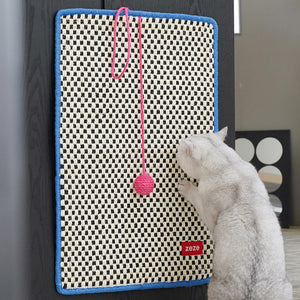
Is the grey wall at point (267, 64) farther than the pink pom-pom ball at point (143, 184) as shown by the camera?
Yes

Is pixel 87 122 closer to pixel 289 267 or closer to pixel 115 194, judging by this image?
pixel 115 194

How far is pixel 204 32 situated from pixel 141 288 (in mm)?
612

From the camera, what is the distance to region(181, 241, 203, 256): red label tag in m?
1.04

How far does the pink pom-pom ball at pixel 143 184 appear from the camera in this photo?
38.7 inches

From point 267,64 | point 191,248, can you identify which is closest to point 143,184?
point 191,248

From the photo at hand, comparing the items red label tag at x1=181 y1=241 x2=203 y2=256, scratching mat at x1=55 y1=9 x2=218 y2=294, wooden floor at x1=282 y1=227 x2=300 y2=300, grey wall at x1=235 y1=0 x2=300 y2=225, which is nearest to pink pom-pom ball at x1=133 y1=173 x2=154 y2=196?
scratching mat at x1=55 y1=9 x2=218 y2=294

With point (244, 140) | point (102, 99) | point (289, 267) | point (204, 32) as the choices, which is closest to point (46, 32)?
point (102, 99)

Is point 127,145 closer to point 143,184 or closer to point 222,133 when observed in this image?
point 143,184

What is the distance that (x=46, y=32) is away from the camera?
962mm

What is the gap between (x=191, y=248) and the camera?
1.05 metres

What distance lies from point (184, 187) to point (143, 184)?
0.34 ft

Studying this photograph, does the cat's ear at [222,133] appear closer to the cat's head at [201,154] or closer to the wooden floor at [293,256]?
the cat's head at [201,154]

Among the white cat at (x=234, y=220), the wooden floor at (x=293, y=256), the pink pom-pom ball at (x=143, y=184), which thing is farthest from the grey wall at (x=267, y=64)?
the pink pom-pom ball at (x=143, y=184)

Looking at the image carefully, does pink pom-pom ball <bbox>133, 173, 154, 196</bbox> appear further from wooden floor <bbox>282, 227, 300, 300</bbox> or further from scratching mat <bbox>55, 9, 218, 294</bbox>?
wooden floor <bbox>282, 227, 300, 300</bbox>
